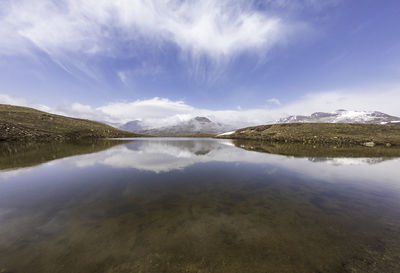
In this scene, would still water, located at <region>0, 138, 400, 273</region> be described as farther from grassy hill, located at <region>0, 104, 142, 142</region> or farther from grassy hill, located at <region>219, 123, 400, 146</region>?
grassy hill, located at <region>0, 104, 142, 142</region>

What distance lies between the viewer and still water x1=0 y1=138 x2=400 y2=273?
4.11 m

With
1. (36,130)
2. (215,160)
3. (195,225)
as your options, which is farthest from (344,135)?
(36,130)

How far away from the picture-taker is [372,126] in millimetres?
58406

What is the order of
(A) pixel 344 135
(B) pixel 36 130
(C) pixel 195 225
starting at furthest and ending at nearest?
(A) pixel 344 135 → (B) pixel 36 130 → (C) pixel 195 225

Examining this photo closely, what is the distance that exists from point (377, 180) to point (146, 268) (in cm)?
1737

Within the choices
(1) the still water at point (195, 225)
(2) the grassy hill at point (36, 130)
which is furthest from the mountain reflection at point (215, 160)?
(2) the grassy hill at point (36, 130)

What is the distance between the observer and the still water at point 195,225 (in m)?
4.11

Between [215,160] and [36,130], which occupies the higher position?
[36,130]

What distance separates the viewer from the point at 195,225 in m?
5.88

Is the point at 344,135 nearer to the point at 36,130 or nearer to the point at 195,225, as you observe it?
the point at 195,225

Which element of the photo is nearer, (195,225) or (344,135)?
(195,225)

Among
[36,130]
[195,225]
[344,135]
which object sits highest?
[36,130]

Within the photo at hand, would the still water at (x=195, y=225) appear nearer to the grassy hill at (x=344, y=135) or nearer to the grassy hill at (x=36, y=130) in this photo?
the grassy hill at (x=344, y=135)

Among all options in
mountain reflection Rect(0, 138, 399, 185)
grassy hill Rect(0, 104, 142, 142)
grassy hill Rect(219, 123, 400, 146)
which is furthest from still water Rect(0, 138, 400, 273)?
grassy hill Rect(0, 104, 142, 142)
